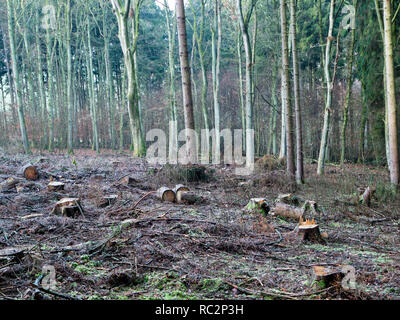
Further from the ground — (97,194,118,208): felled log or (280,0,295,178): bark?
(280,0,295,178): bark

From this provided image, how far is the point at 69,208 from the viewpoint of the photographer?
575 centimetres

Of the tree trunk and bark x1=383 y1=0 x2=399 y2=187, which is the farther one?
the tree trunk

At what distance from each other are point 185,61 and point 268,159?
4762 mm

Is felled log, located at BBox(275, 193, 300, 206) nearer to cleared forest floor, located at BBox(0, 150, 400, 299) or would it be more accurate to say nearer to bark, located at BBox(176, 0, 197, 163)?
cleared forest floor, located at BBox(0, 150, 400, 299)

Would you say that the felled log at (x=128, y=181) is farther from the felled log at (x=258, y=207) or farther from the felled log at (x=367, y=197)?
the felled log at (x=367, y=197)

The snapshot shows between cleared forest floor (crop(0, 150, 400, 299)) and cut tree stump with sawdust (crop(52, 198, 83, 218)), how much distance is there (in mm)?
151

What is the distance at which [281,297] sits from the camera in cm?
290

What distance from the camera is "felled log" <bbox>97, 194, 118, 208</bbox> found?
6.64 m

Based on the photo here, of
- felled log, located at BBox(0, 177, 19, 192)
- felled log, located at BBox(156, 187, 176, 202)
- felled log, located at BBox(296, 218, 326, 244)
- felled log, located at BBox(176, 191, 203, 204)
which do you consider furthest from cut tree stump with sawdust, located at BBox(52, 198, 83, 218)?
felled log, located at BBox(296, 218, 326, 244)

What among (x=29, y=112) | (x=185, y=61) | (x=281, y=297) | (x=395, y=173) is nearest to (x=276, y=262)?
(x=281, y=297)

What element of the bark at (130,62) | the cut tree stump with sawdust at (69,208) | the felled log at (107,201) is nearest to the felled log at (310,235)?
the cut tree stump with sawdust at (69,208)

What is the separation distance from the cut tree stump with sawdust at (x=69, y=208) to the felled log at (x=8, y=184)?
8.46 ft

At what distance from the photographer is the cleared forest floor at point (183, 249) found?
10.0 ft

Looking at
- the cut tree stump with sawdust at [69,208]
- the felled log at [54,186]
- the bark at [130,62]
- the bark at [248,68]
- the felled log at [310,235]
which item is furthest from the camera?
the bark at [130,62]
